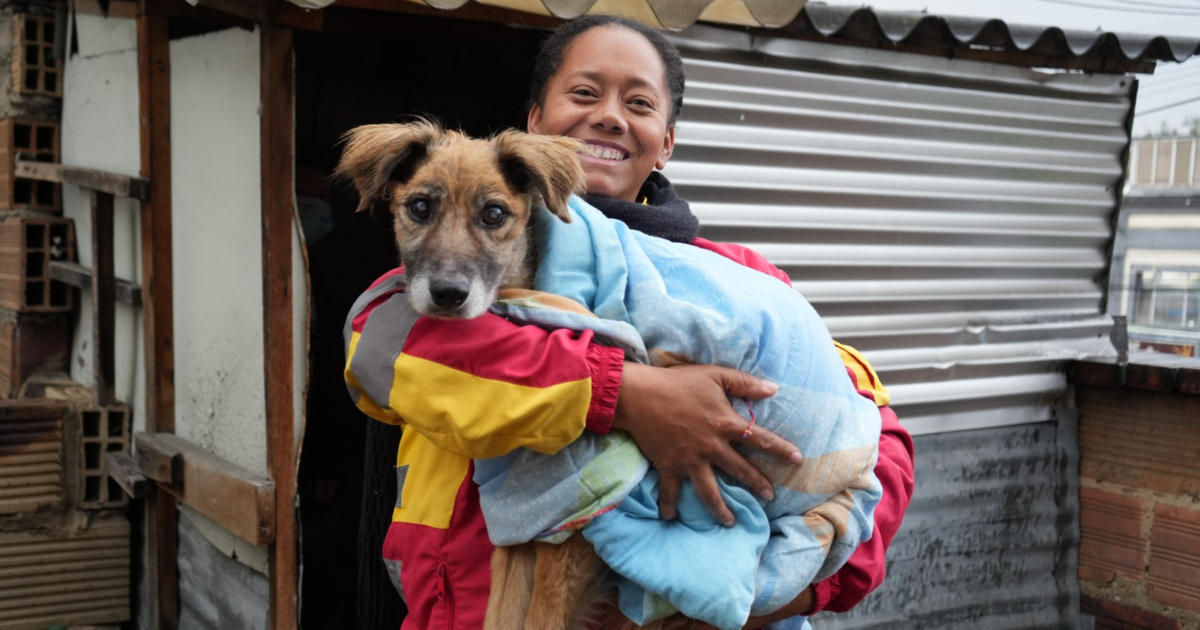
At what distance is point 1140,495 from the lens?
443 cm

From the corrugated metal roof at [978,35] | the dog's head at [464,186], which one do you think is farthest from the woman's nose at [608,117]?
the corrugated metal roof at [978,35]

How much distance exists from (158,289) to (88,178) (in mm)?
681

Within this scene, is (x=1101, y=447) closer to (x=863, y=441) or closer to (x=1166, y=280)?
(x=863, y=441)

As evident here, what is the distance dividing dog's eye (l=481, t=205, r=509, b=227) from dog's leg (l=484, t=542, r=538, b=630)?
2.01 ft

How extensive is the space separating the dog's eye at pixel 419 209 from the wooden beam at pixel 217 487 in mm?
1912

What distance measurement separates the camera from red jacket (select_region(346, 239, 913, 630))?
140 cm

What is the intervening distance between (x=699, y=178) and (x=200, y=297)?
2080mm

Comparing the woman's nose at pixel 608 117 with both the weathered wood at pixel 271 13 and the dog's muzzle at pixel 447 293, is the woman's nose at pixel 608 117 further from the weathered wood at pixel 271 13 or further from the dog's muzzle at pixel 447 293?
the weathered wood at pixel 271 13

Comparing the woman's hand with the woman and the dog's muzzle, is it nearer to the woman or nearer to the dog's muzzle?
the woman

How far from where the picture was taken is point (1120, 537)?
4.54 m

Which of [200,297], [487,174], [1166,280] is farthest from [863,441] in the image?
[1166,280]

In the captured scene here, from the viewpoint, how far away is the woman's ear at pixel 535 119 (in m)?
2.12

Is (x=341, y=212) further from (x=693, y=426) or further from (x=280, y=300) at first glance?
(x=693, y=426)

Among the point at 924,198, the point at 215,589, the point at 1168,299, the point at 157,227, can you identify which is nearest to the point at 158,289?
the point at 157,227
